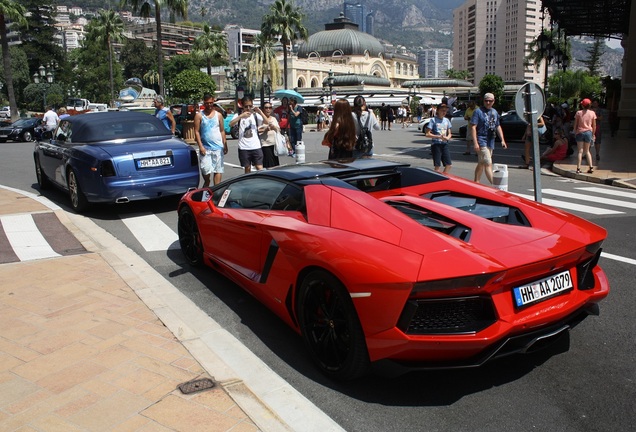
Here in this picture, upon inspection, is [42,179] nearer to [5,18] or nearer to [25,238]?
[25,238]

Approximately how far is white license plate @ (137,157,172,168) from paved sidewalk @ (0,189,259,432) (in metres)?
3.30

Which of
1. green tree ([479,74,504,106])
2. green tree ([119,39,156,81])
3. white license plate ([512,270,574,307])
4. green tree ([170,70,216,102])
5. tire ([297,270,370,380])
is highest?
green tree ([119,39,156,81])

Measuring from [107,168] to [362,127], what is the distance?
3.93 meters

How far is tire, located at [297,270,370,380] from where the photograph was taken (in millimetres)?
3410

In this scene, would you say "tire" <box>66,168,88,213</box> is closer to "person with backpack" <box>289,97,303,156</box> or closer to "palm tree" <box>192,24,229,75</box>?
"person with backpack" <box>289,97,303,156</box>

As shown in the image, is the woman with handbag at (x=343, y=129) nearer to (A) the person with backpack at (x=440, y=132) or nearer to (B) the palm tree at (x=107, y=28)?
(A) the person with backpack at (x=440, y=132)

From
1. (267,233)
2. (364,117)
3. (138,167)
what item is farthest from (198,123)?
(267,233)

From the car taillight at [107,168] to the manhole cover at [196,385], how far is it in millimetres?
5744

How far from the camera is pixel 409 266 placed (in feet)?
10.5

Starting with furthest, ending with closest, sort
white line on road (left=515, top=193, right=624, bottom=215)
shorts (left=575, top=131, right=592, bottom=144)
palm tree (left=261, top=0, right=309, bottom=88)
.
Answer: palm tree (left=261, top=0, right=309, bottom=88), shorts (left=575, top=131, right=592, bottom=144), white line on road (left=515, top=193, right=624, bottom=215)

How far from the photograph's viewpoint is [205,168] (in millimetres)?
9703

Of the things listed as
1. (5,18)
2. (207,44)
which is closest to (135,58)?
(207,44)

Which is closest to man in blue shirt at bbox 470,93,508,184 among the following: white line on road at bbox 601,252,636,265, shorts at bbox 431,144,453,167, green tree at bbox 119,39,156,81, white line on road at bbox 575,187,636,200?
shorts at bbox 431,144,453,167

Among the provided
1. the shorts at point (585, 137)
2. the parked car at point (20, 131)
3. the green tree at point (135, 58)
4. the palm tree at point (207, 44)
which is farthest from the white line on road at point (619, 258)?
the green tree at point (135, 58)
